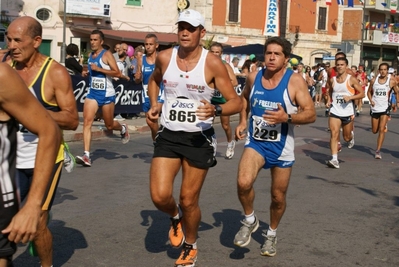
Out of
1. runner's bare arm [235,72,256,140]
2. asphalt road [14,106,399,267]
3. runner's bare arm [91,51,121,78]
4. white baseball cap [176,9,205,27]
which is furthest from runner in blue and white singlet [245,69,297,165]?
runner's bare arm [91,51,121,78]

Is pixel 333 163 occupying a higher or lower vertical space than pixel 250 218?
lower

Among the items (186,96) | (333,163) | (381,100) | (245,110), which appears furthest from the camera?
(381,100)

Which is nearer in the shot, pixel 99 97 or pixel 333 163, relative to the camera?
pixel 99 97

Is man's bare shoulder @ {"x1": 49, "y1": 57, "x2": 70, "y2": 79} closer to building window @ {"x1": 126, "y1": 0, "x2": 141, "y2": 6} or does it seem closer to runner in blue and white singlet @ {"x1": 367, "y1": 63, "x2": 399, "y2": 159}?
runner in blue and white singlet @ {"x1": 367, "y1": 63, "x2": 399, "y2": 159}

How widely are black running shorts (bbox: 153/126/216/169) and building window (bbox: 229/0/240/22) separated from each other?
42761mm

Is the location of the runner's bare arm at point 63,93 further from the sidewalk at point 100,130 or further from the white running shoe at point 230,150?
the sidewalk at point 100,130

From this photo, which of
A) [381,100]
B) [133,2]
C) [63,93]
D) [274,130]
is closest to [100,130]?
[381,100]

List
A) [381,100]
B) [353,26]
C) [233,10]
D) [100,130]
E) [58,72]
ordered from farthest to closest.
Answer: [353,26]
[233,10]
[100,130]
[381,100]
[58,72]

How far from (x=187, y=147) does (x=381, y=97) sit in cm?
938

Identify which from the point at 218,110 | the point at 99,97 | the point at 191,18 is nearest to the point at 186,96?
the point at 218,110

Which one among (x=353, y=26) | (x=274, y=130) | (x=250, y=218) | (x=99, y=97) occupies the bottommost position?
(x=250, y=218)

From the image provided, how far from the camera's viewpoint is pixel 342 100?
12.5 meters

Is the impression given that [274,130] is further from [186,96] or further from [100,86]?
[100,86]

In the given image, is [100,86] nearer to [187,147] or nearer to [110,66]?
[110,66]
